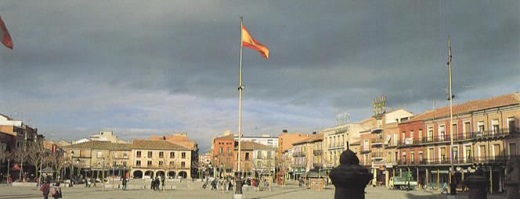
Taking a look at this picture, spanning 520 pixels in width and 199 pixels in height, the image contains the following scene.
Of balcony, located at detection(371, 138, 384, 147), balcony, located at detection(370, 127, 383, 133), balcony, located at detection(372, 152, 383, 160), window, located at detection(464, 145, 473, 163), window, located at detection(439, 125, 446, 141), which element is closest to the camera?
window, located at detection(464, 145, 473, 163)

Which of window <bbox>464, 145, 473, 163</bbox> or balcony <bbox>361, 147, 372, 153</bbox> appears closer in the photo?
window <bbox>464, 145, 473, 163</bbox>

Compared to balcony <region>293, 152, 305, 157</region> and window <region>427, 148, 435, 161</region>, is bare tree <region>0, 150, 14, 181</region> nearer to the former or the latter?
balcony <region>293, 152, 305, 157</region>

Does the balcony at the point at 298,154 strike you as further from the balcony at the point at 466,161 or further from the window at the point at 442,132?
the window at the point at 442,132

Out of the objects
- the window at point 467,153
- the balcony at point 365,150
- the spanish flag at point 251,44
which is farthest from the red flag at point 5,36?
the balcony at point 365,150

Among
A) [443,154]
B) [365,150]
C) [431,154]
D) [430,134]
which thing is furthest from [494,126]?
[365,150]

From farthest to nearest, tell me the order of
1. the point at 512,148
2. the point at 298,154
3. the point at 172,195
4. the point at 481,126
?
the point at 298,154, the point at 481,126, the point at 512,148, the point at 172,195

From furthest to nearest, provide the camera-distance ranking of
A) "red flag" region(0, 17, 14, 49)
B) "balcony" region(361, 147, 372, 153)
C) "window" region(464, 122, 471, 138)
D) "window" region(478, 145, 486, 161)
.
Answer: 1. "balcony" region(361, 147, 372, 153)
2. "window" region(464, 122, 471, 138)
3. "window" region(478, 145, 486, 161)
4. "red flag" region(0, 17, 14, 49)

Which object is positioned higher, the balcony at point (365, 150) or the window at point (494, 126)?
the window at point (494, 126)

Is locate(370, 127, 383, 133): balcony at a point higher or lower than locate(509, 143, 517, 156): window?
higher

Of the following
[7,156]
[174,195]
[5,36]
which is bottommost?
[174,195]

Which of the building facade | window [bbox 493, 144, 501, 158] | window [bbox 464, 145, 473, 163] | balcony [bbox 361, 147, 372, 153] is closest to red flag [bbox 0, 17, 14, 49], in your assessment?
the building facade

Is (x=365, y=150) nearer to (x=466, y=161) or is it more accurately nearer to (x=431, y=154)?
(x=431, y=154)

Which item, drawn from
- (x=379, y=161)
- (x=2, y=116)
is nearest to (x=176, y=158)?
(x=2, y=116)

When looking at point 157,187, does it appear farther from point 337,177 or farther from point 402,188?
point 337,177
